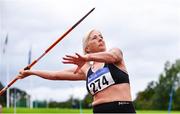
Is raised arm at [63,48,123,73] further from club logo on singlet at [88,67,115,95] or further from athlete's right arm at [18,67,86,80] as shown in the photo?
athlete's right arm at [18,67,86,80]

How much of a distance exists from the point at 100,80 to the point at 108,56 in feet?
1.00

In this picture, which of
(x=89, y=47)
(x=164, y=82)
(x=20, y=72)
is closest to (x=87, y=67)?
(x=89, y=47)

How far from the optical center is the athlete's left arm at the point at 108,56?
21.4ft

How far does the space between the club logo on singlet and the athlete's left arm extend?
0.16 m

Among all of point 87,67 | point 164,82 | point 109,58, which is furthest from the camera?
point 164,82

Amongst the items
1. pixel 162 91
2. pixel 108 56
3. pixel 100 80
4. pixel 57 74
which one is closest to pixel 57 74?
pixel 57 74

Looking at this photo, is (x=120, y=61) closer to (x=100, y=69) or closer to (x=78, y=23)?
(x=100, y=69)

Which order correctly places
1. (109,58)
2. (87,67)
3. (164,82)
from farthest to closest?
(164,82) → (87,67) → (109,58)

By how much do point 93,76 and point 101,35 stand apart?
0.49m

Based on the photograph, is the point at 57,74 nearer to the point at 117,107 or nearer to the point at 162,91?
the point at 117,107

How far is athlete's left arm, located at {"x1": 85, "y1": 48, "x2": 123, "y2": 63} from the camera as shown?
6.51 meters

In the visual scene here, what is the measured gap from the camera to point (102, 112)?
683 centimetres

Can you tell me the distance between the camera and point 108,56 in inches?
262

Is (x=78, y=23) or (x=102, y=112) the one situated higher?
(x=78, y=23)
